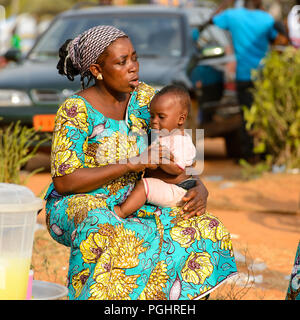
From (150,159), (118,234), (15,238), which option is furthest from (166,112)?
(15,238)

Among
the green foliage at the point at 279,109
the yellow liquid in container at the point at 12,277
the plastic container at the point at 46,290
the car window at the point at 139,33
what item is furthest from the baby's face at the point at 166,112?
the green foliage at the point at 279,109

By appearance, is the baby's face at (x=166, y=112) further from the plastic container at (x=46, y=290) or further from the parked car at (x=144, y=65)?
the parked car at (x=144, y=65)

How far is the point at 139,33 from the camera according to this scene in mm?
8234

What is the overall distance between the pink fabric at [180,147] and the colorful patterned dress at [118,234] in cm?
21

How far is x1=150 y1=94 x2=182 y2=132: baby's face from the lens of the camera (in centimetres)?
352

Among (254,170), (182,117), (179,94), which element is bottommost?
(254,170)

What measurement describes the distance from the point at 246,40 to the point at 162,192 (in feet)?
19.7

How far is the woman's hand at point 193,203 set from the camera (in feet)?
11.4

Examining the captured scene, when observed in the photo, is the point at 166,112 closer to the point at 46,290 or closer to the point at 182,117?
the point at 182,117

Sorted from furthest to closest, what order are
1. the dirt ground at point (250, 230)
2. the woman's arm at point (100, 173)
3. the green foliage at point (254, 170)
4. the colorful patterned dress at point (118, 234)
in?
the green foliage at point (254, 170) → the dirt ground at point (250, 230) → the woman's arm at point (100, 173) → the colorful patterned dress at point (118, 234)

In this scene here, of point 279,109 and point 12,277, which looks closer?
point 12,277

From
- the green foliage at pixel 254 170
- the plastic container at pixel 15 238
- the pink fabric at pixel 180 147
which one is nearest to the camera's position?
the plastic container at pixel 15 238
